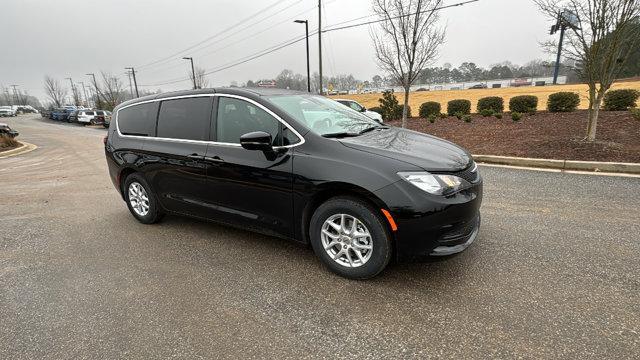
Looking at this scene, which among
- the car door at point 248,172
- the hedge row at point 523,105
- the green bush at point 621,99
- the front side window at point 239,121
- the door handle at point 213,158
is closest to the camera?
the car door at point 248,172

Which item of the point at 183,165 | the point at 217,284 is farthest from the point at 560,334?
the point at 183,165

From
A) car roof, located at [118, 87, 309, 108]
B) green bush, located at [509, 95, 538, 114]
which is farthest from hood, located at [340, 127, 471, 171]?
green bush, located at [509, 95, 538, 114]

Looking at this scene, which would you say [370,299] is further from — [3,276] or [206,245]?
[3,276]

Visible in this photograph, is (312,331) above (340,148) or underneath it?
underneath

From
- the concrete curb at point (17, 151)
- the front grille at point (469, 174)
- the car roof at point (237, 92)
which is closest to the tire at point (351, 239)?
the front grille at point (469, 174)

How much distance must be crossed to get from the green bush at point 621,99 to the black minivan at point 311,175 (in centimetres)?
1198

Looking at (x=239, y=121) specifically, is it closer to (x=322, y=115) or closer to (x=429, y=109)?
(x=322, y=115)

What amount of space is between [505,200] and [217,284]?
410 cm

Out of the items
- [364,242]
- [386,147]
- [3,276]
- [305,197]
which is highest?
[386,147]

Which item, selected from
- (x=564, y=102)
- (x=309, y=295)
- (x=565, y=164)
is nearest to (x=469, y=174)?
(x=309, y=295)

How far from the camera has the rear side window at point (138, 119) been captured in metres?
4.45

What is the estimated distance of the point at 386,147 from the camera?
310 cm

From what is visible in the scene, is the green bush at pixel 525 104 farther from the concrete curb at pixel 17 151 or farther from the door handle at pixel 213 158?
the concrete curb at pixel 17 151

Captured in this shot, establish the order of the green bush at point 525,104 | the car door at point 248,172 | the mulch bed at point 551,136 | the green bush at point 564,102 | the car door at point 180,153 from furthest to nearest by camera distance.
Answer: the green bush at point 525,104 < the green bush at point 564,102 < the mulch bed at point 551,136 < the car door at point 180,153 < the car door at point 248,172
